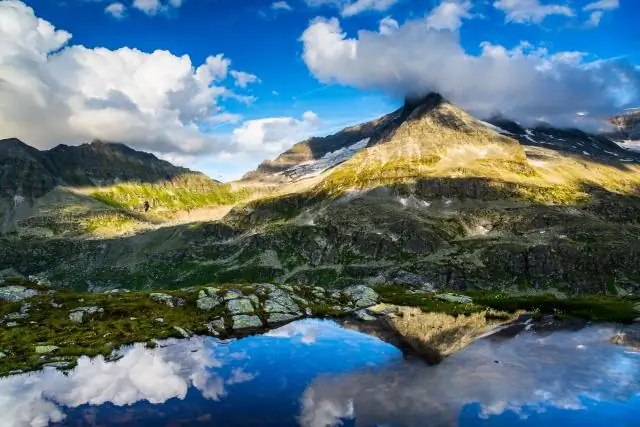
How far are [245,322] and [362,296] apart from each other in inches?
1220

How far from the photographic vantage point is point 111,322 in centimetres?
6397

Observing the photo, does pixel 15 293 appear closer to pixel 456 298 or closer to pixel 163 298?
pixel 163 298

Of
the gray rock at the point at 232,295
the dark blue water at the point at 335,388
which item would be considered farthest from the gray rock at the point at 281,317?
the dark blue water at the point at 335,388

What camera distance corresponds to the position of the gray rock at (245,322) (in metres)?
63.4

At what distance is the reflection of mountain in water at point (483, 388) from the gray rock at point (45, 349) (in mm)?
30957

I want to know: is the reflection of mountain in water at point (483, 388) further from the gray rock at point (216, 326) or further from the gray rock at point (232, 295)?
the gray rock at point (232, 295)

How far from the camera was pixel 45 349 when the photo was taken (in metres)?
49.8

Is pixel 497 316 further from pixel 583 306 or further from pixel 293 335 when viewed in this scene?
pixel 293 335

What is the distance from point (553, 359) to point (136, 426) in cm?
3741

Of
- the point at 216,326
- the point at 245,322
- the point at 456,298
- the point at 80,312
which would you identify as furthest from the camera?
the point at 456,298

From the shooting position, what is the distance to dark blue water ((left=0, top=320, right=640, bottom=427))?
31.0 m

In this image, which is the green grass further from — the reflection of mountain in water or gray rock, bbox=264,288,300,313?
the reflection of mountain in water

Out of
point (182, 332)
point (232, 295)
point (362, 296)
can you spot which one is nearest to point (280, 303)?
point (232, 295)

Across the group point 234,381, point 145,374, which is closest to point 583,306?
point 234,381
